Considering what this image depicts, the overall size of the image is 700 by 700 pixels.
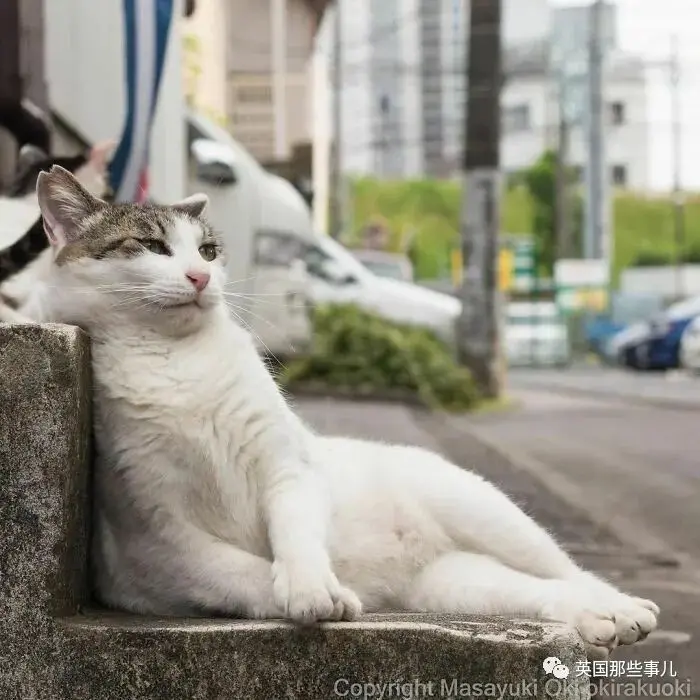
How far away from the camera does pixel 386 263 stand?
6.05 metres

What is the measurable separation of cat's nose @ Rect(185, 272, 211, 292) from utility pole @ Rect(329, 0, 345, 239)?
13.4 feet

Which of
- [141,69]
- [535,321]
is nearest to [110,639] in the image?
[141,69]

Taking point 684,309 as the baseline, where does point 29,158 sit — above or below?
above

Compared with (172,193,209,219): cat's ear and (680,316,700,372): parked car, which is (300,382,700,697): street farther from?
(172,193,209,219): cat's ear

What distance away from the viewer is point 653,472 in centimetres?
338

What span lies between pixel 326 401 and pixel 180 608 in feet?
14.1

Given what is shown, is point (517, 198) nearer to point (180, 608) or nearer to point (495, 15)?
point (495, 15)

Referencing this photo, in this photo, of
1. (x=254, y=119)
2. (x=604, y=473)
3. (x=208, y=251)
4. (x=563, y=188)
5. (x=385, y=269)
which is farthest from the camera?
(x=563, y=188)

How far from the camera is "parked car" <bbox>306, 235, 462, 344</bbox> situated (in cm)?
545

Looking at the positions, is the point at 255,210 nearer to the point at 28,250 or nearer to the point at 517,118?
the point at 28,250

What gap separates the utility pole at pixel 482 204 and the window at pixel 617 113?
0.78 meters

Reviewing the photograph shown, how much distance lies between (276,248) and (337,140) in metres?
1.23

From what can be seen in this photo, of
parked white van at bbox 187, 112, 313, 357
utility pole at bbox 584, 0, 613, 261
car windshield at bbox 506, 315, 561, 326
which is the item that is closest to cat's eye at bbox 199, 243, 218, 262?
parked white van at bbox 187, 112, 313, 357

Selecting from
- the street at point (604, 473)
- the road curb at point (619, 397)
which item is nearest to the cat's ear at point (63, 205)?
the street at point (604, 473)
